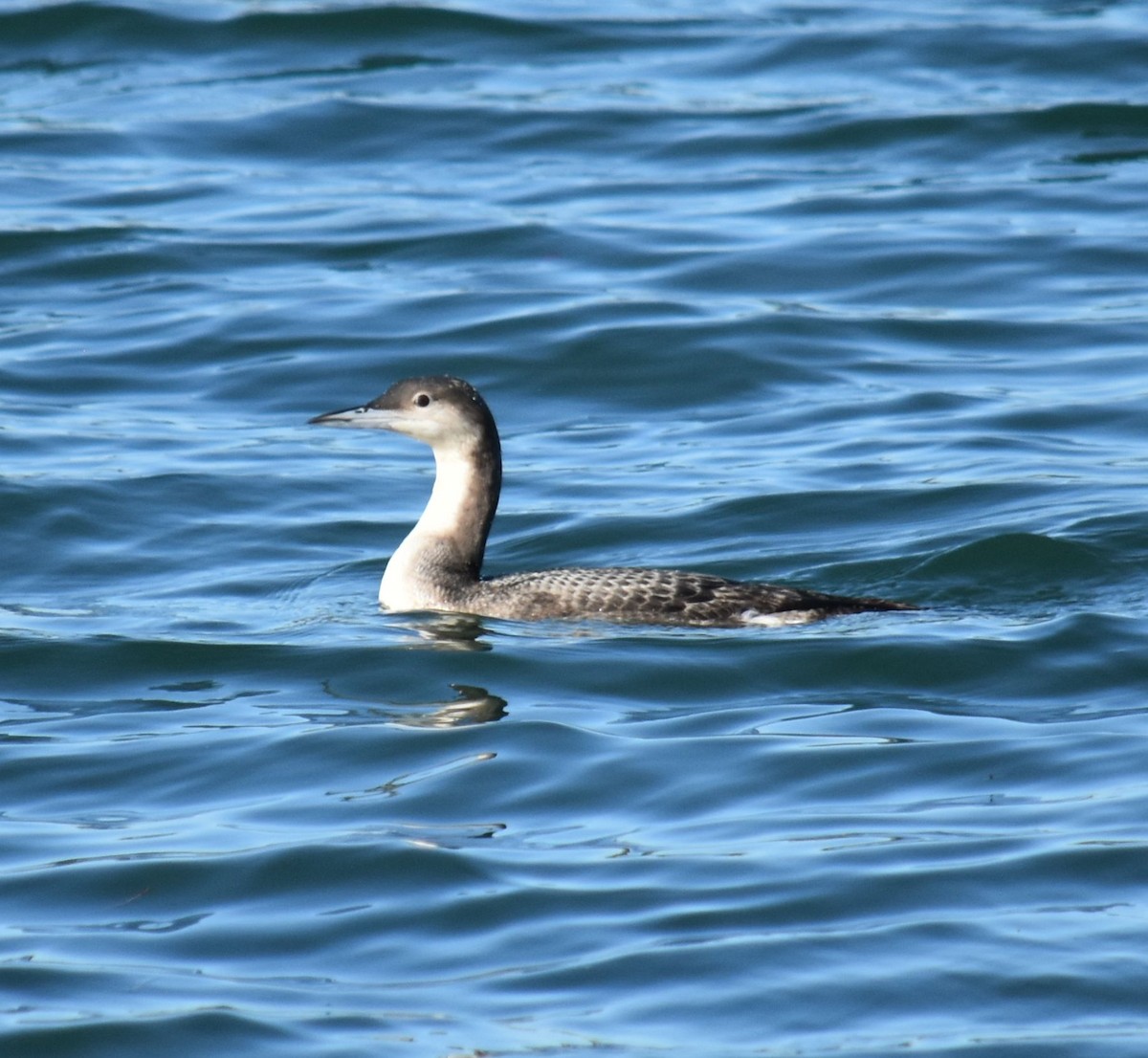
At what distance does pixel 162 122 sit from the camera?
2033cm

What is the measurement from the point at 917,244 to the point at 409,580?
25.7 ft

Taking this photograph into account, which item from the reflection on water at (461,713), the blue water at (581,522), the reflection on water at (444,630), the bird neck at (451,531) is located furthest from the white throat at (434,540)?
the reflection on water at (461,713)

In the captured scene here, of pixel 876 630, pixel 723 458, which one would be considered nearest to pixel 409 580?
pixel 876 630

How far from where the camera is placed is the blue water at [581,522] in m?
6.40

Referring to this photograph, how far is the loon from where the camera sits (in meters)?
9.77

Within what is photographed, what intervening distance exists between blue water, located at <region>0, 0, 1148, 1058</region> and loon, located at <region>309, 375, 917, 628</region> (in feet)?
0.53

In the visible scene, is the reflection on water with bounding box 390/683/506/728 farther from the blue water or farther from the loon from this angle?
the loon

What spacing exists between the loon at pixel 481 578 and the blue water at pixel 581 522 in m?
0.16

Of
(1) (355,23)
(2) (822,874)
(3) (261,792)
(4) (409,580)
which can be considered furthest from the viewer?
(1) (355,23)

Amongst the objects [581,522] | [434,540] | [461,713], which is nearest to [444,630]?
[434,540]

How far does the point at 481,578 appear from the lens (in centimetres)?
1071

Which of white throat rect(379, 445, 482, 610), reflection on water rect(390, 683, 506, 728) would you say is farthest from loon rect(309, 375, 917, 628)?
reflection on water rect(390, 683, 506, 728)

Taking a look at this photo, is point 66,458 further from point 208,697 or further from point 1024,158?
point 1024,158

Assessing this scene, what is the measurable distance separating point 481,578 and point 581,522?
4.64ft
